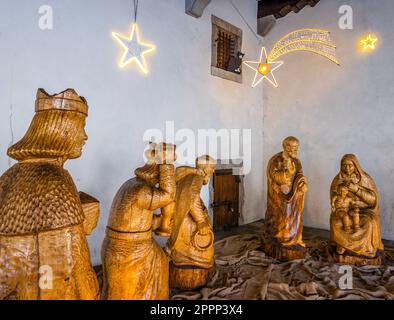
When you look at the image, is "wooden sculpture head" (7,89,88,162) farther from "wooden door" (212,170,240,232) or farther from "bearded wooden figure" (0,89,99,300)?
"wooden door" (212,170,240,232)

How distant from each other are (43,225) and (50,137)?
0.38 meters

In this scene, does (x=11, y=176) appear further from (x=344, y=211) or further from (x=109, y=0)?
(x=344, y=211)

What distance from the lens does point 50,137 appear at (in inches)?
47.4

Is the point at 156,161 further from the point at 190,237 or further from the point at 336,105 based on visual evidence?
the point at 336,105

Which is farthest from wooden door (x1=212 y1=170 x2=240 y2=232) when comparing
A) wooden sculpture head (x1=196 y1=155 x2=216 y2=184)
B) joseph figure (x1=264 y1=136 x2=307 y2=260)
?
wooden sculpture head (x1=196 y1=155 x2=216 y2=184)

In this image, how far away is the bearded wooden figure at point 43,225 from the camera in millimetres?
1017

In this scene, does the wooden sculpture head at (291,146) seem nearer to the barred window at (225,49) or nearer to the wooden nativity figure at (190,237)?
the wooden nativity figure at (190,237)

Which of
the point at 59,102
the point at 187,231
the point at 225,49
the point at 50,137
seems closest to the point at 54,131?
the point at 50,137

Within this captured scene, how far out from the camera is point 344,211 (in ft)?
14.0

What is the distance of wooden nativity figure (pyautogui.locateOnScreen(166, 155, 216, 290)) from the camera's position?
3261 millimetres

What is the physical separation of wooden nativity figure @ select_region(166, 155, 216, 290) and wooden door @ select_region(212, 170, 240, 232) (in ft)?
8.44

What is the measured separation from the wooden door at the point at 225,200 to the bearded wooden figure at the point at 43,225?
191 inches

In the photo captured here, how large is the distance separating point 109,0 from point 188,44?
1634 millimetres
